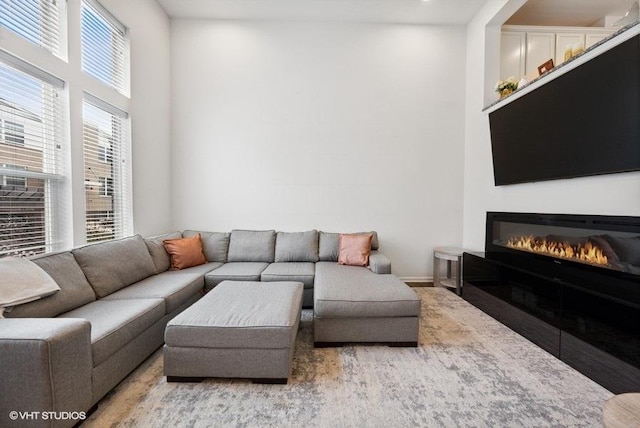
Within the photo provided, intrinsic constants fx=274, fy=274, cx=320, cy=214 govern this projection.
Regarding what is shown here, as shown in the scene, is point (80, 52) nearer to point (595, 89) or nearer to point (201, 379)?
point (201, 379)

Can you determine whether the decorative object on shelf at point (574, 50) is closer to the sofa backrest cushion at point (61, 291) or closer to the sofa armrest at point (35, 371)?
the sofa armrest at point (35, 371)

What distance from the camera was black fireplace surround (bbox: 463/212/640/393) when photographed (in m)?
1.70

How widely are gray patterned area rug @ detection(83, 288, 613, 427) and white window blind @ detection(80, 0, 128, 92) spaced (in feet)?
9.03

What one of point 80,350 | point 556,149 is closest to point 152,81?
point 80,350

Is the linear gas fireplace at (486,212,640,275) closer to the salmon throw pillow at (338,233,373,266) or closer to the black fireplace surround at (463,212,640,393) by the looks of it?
the black fireplace surround at (463,212,640,393)

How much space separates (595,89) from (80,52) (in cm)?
428

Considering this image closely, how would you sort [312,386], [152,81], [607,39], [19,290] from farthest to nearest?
[152,81]
[607,39]
[312,386]
[19,290]

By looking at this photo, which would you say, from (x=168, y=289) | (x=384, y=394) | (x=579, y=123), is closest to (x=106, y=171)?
(x=168, y=289)

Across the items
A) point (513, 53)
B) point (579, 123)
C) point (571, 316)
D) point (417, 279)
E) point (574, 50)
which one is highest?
point (513, 53)

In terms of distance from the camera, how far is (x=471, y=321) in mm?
2750

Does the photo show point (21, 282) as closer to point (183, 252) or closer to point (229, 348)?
point (229, 348)

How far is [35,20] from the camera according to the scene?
2.07 metres

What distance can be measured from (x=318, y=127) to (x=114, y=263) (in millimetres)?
2867

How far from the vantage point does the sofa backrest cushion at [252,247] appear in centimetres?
352
